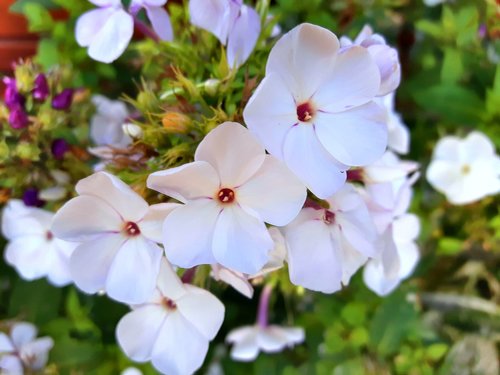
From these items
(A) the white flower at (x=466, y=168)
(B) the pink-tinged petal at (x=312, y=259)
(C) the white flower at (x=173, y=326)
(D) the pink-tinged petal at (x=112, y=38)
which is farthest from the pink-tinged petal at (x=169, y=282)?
(A) the white flower at (x=466, y=168)

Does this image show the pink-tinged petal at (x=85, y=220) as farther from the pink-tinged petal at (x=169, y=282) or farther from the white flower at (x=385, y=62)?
the white flower at (x=385, y=62)

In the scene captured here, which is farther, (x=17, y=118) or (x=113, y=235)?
(x=17, y=118)

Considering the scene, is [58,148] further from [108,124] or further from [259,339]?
[259,339]

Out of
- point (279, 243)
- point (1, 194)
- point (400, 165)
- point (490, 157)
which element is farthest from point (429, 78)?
point (1, 194)

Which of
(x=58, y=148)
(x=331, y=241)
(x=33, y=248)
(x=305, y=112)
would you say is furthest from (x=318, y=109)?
(x=33, y=248)

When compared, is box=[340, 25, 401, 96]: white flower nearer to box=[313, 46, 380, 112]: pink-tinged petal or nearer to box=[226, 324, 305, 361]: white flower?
box=[313, 46, 380, 112]: pink-tinged petal

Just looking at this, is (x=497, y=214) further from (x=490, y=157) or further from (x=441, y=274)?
(x=441, y=274)
